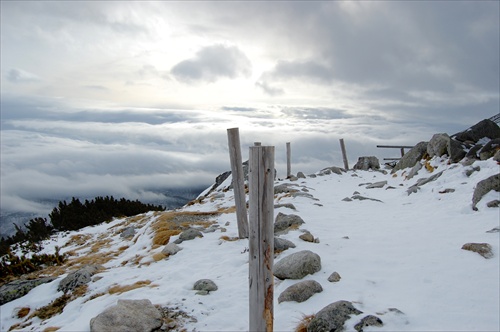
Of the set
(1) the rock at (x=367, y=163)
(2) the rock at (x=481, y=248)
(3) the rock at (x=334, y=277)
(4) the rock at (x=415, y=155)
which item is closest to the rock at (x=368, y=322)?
(3) the rock at (x=334, y=277)

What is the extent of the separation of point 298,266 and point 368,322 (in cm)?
176

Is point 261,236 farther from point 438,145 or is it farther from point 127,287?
point 438,145

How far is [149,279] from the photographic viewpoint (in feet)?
22.2

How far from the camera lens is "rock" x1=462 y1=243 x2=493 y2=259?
5.72 m

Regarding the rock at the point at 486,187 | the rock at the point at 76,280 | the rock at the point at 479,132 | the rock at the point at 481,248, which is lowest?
the rock at the point at 76,280

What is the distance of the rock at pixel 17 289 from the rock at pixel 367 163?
79.6ft

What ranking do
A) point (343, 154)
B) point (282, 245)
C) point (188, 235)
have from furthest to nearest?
1. point (343, 154)
2. point (188, 235)
3. point (282, 245)

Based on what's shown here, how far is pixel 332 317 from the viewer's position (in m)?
4.18

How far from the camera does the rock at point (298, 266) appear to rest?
5680mm

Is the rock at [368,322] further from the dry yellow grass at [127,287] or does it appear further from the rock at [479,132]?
the rock at [479,132]

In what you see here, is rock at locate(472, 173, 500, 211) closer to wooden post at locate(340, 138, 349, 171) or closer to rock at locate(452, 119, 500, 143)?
rock at locate(452, 119, 500, 143)

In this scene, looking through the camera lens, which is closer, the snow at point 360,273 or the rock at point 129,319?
the snow at point 360,273

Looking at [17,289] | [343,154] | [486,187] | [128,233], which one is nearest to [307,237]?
[486,187]

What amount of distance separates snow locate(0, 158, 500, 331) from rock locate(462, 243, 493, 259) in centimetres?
10
